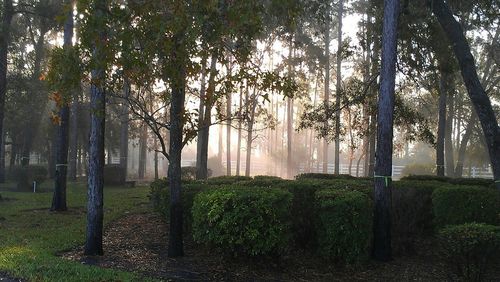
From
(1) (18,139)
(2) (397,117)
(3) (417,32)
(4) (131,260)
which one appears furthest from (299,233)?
(1) (18,139)

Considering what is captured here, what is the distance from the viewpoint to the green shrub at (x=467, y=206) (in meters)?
8.94

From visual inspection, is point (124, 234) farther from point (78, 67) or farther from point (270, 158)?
point (270, 158)

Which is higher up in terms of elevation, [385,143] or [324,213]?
[385,143]

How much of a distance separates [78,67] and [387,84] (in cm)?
558

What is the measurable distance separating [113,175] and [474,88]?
61.4 feet

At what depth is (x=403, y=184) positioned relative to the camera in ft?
34.5

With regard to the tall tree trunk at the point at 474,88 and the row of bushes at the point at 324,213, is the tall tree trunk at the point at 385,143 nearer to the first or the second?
the row of bushes at the point at 324,213

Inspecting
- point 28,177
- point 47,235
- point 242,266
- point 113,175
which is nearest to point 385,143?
point 242,266

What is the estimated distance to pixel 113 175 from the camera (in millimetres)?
25219

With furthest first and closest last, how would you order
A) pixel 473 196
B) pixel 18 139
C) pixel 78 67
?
pixel 18 139
pixel 473 196
pixel 78 67

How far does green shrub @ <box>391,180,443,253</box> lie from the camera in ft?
31.7

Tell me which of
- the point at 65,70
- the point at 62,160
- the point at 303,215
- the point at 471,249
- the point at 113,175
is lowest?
the point at 471,249

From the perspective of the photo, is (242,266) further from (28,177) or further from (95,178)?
(28,177)

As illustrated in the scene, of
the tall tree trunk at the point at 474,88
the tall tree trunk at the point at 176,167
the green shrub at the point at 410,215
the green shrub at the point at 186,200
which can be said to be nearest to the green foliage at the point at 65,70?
the tall tree trunk at the point at 176,167
